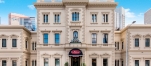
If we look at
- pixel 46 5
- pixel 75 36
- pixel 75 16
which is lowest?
pixel 75 36

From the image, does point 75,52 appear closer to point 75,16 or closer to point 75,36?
point 75,36

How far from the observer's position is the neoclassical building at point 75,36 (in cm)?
3481

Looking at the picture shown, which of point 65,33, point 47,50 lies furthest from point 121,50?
point 47,50

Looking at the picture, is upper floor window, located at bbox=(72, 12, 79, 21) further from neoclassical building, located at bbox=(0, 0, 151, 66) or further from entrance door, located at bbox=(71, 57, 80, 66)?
entrance door, located at bbox=(71, 57, 80, 66)

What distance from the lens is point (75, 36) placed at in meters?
34.7

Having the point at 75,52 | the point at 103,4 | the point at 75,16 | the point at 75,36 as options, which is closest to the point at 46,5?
the point at 75,16

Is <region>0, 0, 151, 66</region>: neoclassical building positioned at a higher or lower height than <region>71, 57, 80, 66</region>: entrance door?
higher

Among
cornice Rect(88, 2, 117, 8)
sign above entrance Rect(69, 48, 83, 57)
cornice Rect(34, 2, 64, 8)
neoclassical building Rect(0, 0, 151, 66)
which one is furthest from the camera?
cornice Rect(34, 2, 64, 8)

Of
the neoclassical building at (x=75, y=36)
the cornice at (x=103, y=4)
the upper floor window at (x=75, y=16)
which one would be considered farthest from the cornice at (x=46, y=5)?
the cornice at (x=103, y=4)

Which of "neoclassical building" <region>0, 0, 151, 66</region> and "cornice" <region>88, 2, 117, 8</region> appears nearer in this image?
"neoclassical building" <region>0, 0, 151, 66</region>

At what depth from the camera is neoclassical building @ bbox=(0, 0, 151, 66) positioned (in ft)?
114

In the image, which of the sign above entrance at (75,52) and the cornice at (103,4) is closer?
the sign above entrance at (75,52)

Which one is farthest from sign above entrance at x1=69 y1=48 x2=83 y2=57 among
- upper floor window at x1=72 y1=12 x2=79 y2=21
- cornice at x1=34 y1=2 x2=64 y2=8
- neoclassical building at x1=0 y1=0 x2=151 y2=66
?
cornice at x1=34 y1=2 x2=64 y2=8

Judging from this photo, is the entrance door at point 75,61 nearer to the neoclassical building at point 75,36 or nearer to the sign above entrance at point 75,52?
the neoclassical building at point 75,36
